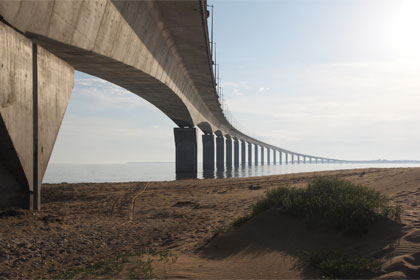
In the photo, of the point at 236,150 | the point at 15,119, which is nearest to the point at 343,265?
the point at 15,119

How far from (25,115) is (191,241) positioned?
567cm

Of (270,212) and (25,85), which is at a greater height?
(25,85)

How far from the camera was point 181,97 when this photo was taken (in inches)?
1011

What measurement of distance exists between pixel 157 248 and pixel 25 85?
5734mm

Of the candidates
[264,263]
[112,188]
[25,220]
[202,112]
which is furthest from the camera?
[202,112]

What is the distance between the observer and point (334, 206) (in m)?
7.25

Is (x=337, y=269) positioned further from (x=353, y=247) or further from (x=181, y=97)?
(x=181, y=97)

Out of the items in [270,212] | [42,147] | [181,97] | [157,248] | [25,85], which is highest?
[181,97]

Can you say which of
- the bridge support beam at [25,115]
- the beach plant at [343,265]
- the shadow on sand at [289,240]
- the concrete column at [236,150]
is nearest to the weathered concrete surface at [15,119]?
the bridge support beam at [25,115]

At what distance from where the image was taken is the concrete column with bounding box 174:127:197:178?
39281 millimetres

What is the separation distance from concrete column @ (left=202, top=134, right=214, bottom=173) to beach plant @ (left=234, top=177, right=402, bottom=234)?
159ft

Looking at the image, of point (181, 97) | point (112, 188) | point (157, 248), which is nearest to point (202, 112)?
point (181, 97)

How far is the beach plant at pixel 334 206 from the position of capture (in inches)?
263

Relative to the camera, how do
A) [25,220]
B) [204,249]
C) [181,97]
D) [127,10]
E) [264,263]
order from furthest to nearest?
[181,97] < [127,10] < [25,220] < [204,249] < [264,263]
